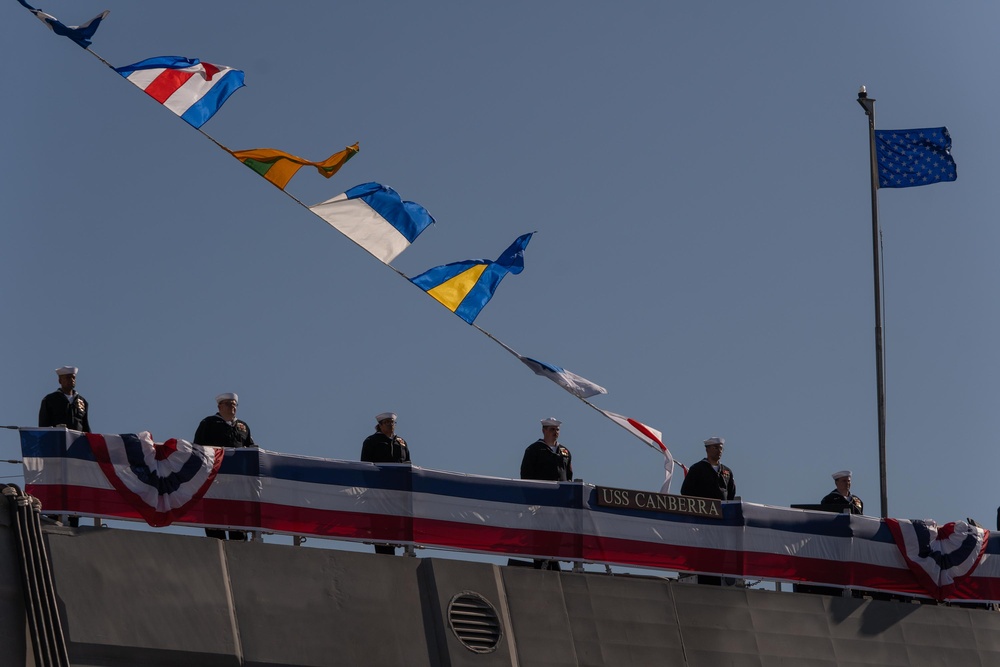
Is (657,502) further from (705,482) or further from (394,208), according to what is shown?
(394,208)

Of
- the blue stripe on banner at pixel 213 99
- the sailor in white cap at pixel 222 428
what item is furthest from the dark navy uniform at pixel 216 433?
the blue stripe on banner at pixel 213 99

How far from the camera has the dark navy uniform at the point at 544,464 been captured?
1581 cm

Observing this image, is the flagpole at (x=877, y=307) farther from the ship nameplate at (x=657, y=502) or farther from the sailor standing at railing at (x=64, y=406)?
the sailor standing at railing at (x=64, y=406)

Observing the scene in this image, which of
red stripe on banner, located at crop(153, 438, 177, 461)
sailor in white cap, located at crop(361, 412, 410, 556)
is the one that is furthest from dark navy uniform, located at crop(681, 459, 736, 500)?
red stripe on banner, located at crop(153, 438, 177, 461)

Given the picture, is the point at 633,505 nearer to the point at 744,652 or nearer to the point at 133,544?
the point at 744,652

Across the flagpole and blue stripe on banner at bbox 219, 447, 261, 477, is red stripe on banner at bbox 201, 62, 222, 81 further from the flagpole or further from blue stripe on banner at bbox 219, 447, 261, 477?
the flagpole

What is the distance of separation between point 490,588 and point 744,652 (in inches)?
105

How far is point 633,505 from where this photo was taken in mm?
15594

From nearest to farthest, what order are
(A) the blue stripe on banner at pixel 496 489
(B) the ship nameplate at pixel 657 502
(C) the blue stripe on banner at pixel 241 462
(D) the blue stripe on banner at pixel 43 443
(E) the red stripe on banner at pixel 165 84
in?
(D) the blue stripe on banner at pixel 43 443
(C) the blue stripe on banner at pixel 241 462
(A) the blue stripe on banner at pixel 496 489
(B) the ship nameplate at pixel 657 502
(E) the red stripe on banner at pixel 165 84

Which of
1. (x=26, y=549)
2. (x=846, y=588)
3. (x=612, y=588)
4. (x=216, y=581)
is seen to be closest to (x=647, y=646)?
(x=612, y=588)

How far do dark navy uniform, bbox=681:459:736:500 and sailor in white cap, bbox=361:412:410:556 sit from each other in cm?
307

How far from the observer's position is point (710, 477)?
1670cm

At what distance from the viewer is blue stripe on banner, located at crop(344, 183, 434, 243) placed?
54.3 feet

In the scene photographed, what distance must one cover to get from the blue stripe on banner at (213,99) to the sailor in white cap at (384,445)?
338cm
